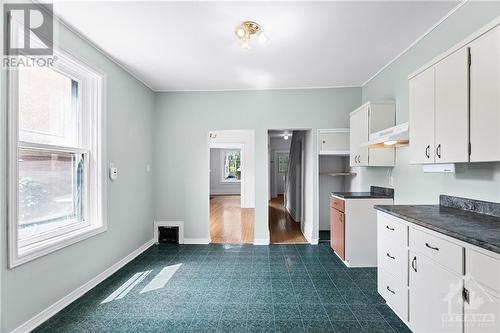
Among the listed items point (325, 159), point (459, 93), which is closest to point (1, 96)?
point (459, 93)

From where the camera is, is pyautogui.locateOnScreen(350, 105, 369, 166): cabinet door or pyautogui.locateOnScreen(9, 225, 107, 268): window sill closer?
pyautogui.locateOnScreen(9, 225, 107, 268): window sill

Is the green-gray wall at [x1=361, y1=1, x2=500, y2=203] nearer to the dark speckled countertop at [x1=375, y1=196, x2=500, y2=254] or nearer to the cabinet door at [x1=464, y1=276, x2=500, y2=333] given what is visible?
the dark speckled countertop at [x1=375, y1=196, x2=500, y2=254]

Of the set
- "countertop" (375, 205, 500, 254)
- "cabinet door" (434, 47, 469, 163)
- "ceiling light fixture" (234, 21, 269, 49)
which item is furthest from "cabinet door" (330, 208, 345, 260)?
"ceiling light fixture" (234, 21, 269, 49)

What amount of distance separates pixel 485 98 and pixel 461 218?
2.71 feet

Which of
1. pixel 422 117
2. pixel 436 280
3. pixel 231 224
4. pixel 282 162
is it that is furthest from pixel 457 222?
pixel 282 162

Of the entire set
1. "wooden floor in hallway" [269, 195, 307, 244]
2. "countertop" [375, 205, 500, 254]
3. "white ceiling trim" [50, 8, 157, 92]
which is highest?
"white ceiling trim" [50, 8, 157, 92]

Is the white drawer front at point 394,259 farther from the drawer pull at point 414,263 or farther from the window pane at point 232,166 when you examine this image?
the window pane at point 232,166

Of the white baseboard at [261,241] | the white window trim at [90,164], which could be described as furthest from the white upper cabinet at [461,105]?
the white window trim at [90,164]

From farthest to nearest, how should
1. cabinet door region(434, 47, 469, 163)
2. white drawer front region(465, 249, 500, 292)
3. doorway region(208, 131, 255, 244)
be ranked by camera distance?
doorway region(208, 131, 255, 244)
cabinet door region(434, 47, 469, 163)
white drawer front region(465, 249, 500, 292)

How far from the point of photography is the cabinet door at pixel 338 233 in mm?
3221

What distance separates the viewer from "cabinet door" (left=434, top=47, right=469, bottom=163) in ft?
5.33

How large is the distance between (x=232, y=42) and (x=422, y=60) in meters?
2.05

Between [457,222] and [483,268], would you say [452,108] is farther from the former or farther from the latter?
[483,268]

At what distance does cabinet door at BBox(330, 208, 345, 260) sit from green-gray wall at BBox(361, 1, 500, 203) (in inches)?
28.9
